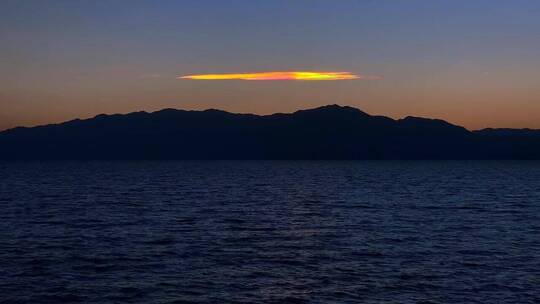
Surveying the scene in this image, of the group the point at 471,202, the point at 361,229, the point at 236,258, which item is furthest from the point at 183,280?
the point at 471,202

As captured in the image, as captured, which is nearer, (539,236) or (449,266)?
(449,266)

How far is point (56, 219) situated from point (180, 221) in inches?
488

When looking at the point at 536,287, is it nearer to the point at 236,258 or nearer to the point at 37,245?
the point at 236,258

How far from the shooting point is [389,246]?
162 feet

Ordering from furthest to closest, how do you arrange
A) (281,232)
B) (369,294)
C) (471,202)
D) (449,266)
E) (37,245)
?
(471,202)
(281,232)
(37,245)
(449,266)
(369,294)

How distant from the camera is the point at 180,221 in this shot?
216 ft

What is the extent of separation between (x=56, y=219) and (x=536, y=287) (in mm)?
47036

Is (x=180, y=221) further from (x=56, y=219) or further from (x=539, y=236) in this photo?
(x=539, y=236)

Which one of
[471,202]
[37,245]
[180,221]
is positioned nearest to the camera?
[37,245]

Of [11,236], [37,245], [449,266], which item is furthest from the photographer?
[11,236]

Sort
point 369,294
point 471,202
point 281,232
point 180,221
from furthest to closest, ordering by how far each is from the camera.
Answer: point 471,202 → point 180,221 → point 281,232 → point 369,294

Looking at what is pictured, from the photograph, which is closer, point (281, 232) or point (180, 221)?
point (281, 232)

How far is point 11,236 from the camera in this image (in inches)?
2080

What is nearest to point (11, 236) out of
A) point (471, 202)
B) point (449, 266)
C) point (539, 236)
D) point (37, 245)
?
point (37, 245)
